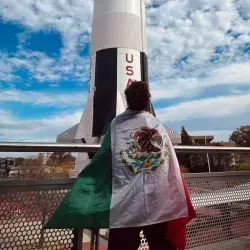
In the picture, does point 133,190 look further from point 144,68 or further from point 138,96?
point 144,68

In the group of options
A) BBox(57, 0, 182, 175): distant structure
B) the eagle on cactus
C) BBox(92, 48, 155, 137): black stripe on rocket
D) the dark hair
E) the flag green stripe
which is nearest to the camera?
the flag green stripe

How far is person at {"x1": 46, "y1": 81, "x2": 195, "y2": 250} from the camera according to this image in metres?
1.45

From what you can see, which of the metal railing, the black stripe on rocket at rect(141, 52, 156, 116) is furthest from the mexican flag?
the black stripe on rocket at rect(141, 52, 156, 116)

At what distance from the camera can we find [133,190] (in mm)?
1504

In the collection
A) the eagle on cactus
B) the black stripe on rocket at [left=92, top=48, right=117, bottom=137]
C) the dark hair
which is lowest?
the eagle on cactus

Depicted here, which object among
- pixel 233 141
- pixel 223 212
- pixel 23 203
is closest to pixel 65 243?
pixel 23 203

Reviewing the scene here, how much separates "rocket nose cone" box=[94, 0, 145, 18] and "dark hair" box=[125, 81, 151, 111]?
9.36m

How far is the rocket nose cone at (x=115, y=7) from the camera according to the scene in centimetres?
1030

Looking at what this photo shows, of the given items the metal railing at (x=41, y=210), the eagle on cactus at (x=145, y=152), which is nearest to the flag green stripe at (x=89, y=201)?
the eagle on cactus at (x=145, y=152)

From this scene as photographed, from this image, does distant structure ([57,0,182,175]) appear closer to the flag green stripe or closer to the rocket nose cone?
the rocket nose cone

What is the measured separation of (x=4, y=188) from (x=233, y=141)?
122 ft

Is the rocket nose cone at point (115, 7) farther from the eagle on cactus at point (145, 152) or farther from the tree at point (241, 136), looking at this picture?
the tree at point (241, 136)

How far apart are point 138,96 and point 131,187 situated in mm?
538

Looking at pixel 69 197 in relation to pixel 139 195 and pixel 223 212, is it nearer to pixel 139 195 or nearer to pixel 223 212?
pixel 139 195
